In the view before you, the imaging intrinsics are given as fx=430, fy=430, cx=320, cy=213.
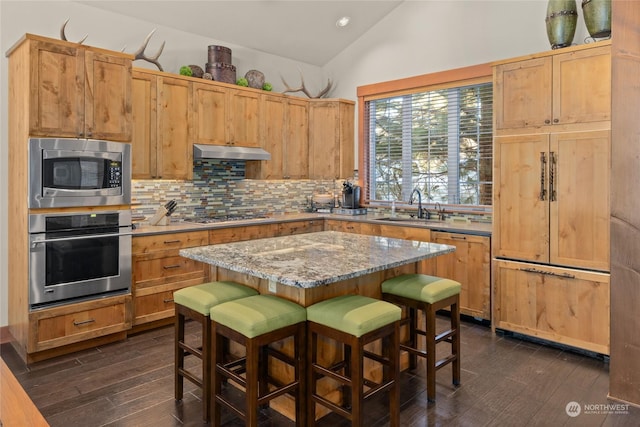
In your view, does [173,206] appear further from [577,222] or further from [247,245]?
[577,222]

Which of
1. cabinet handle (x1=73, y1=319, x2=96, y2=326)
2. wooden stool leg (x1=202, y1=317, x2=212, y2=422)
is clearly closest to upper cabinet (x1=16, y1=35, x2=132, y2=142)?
cabinet handle (x1=73, y1=319, x2=96, y2=326)

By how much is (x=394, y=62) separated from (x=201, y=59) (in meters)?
2.38

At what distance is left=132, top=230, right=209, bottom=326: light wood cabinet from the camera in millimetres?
3840

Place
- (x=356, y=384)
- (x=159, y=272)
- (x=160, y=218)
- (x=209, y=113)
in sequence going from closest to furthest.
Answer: (x=356, y=384) → (x=159, y=272) → (x=160, y=218) → (x=209, y=113)

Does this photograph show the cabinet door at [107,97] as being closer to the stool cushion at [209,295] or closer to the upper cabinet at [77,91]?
the upper cabinet at [77,91]

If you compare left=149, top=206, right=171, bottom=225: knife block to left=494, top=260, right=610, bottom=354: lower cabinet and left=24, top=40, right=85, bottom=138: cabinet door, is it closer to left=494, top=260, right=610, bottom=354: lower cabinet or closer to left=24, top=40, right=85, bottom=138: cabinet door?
left=24, top=40, right=85, bottom=138: cabinet door

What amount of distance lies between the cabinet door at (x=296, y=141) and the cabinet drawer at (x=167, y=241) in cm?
161

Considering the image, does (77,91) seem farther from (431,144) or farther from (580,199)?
(580,199)

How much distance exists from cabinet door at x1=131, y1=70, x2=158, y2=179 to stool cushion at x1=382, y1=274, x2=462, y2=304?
2707mm

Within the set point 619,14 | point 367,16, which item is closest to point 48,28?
point 367,16

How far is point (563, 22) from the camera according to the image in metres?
3.57

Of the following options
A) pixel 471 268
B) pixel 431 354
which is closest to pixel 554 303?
pixel 471 268

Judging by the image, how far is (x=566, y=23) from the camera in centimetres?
357

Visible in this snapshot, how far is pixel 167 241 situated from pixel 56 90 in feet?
5.00
